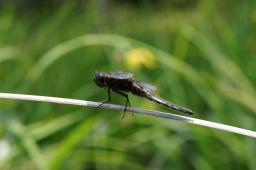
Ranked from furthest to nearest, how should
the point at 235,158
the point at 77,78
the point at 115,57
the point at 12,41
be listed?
the point at 12,41 < the point at 77,78 < the point at 115,57 < the point at 235,158

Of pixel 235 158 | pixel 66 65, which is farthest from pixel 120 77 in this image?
pixel 66 65

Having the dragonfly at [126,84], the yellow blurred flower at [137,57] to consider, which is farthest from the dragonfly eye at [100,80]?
the yellow blurred flower at [137,57]

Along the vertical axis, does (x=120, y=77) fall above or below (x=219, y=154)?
above

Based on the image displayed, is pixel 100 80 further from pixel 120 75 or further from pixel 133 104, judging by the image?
pixel 133 104

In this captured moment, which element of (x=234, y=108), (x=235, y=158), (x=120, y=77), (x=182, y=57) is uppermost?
(x=120, y=77)

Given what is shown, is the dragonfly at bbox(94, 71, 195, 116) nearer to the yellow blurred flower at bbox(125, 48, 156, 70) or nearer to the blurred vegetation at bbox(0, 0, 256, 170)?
the blurred vegetation at bbox(0, 0, 256, 170)

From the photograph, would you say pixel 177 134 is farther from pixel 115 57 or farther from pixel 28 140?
pixel 28 140

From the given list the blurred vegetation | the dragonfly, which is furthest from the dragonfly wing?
the blurred vegetation

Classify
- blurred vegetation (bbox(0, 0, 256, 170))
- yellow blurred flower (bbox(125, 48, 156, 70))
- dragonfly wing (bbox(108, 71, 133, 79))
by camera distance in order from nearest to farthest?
dragonfly wing (bbox(108, 71, 133, 79))
blurred vegetation (bbox(0, 0, 256, 170))
yellow blurred flower (bbox(125, 48, 156, 70))

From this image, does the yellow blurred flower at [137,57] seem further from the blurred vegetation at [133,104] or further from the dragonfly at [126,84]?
the dragonfly at [126,84]
